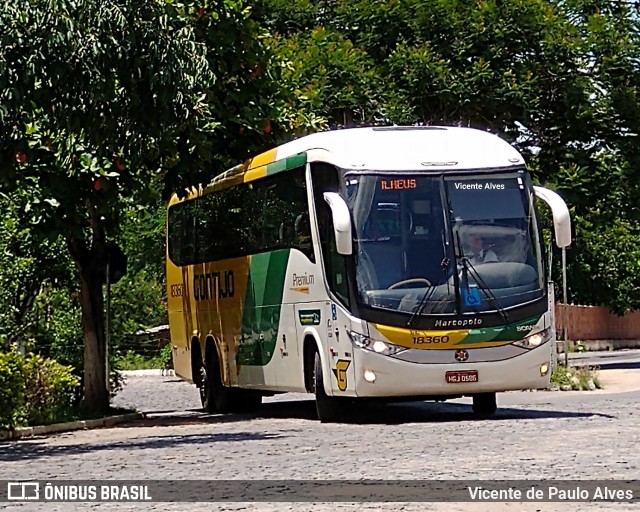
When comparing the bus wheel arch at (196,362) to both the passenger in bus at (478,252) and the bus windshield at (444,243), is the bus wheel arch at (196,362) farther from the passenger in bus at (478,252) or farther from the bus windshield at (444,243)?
the passenger in bus at (478,252)

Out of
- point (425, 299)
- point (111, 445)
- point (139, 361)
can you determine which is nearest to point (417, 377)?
point (425, 299)

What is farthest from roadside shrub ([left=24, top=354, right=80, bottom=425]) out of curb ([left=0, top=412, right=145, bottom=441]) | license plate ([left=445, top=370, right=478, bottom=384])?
license plate ([left=445, top=370, right=478, bottom=384])

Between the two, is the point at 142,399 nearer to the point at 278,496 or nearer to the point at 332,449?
the point at 332,449

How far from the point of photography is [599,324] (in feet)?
212

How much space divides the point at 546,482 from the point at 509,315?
7.06 meters

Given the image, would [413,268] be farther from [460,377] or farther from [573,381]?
[573,381]

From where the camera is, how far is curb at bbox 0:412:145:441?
17469 millimetres

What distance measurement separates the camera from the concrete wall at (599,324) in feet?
197

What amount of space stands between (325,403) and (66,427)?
3512 millimetres

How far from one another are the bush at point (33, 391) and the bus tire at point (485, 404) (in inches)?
223

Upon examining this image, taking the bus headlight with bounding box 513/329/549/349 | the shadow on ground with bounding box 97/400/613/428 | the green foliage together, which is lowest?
the shadow on ground with bounding box 97/400/613/428

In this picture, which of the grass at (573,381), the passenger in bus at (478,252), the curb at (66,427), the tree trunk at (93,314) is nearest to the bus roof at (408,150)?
the passenger in bus at (478,252)

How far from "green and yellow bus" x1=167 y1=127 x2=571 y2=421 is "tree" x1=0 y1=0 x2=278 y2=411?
1334 millimetres

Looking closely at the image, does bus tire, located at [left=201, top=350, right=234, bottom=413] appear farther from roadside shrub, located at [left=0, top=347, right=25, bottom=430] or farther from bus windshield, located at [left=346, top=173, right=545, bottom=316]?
bus windshield, located at [left=346, top=173, right=545, bottom=316]
